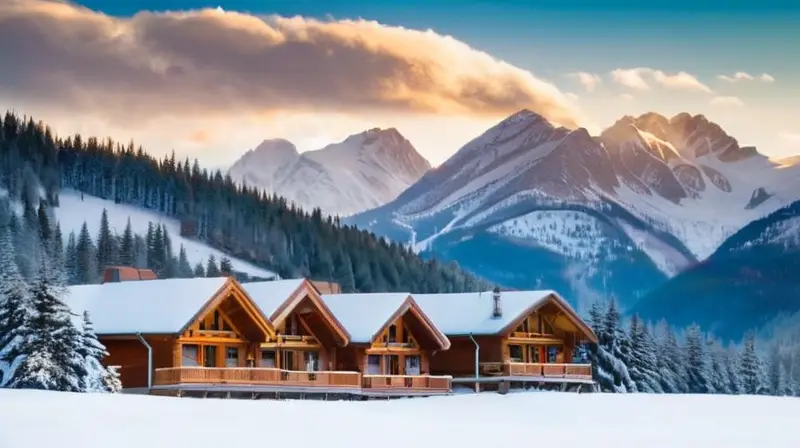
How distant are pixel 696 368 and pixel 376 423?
256 ft

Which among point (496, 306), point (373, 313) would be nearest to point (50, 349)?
point (373, 313)

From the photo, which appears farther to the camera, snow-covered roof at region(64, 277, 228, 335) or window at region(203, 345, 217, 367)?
window at region(203, 345, 217, 367)

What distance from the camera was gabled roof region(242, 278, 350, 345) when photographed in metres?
68.8

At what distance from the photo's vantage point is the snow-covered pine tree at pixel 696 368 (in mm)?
117562

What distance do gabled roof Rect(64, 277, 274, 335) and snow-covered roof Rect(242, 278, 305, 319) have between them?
6.69 feet

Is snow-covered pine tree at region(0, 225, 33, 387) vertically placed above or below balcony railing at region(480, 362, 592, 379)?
above

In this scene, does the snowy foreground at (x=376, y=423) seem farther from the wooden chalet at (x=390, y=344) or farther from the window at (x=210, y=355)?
the window at (x=210, y=355)

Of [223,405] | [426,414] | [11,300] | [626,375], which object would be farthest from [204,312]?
[626,375]

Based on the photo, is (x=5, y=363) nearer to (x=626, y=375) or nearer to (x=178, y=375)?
(x=178, y=375)

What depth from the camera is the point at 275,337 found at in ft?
230

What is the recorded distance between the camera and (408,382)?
242 feet

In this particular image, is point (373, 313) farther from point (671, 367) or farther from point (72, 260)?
point (72, 260)

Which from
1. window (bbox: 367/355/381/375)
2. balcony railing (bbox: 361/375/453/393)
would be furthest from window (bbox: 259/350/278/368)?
window (bbox: 367/355/381/375)

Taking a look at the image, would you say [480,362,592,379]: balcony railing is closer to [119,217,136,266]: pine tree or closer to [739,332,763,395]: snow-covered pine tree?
[739,332,763,395]: snow-covered pine tree
